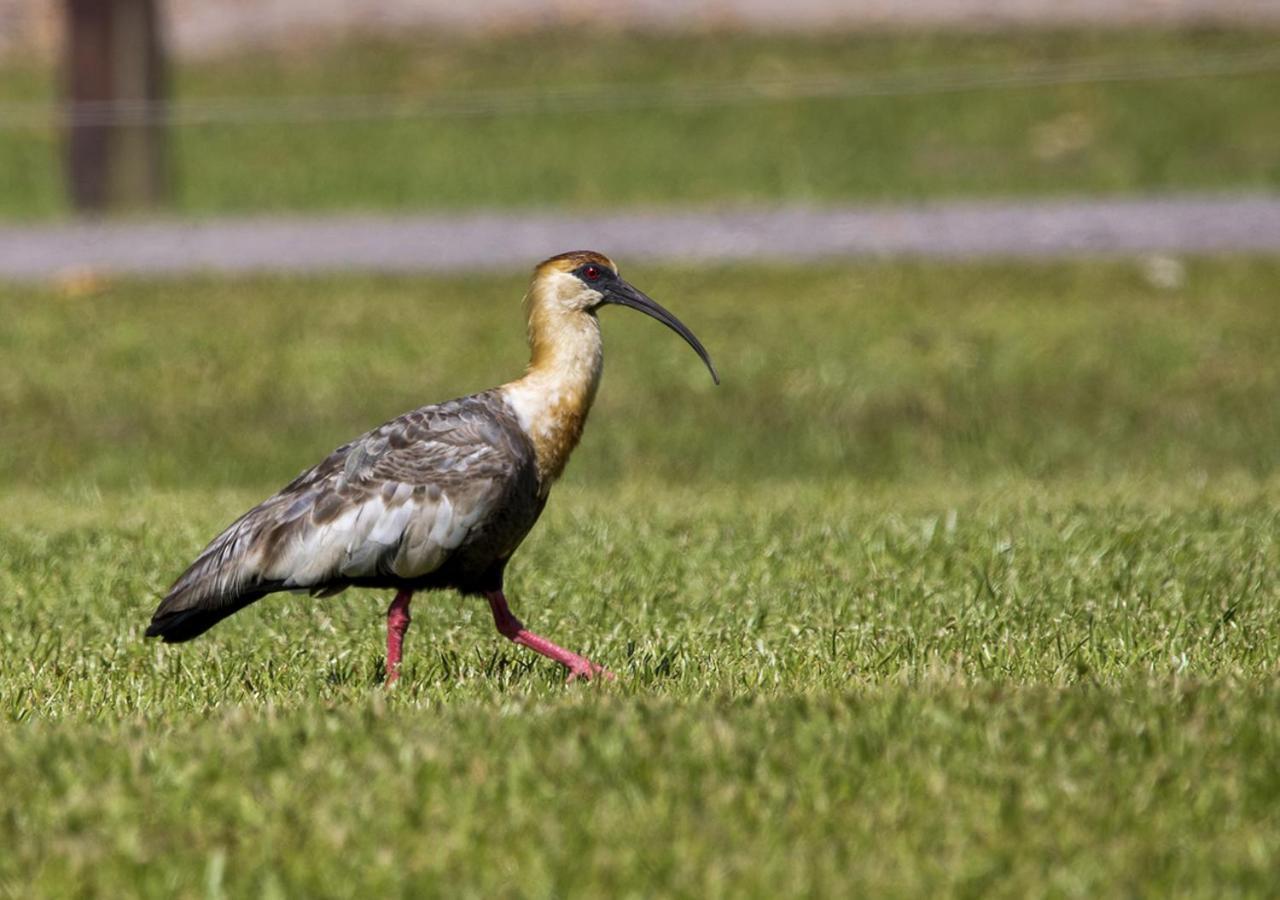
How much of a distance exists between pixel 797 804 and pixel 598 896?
658mm

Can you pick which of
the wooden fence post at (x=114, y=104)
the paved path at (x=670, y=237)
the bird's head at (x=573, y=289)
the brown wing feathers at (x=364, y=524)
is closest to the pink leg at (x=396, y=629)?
the brown wing feathers at (x=364, y=524)

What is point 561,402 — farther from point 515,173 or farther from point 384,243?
point 515,173

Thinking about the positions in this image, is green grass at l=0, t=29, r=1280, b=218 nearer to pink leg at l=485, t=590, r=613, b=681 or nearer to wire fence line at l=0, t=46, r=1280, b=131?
wire fence line at l=0, t=46, r=1280, b=131

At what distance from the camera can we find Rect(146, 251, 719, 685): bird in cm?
697

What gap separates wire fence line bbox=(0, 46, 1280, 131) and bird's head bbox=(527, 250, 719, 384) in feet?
46.6

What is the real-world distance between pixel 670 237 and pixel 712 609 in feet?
31.4

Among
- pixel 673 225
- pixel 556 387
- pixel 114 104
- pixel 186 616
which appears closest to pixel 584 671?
pixel 556 387

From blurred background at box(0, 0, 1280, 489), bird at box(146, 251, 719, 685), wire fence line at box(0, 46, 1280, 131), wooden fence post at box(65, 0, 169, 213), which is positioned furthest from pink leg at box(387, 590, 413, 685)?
wire fence line at box(0, 46, 1280, 131)

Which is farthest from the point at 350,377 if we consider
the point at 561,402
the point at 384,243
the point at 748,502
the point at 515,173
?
the point at 515,173

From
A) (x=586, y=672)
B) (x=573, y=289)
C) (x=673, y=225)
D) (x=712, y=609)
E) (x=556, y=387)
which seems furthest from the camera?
(x=673, y=225)

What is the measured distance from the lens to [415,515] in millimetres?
6992

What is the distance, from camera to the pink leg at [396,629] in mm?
7082

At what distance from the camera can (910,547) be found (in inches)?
358

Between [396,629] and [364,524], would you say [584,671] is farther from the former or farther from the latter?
[364,524]
